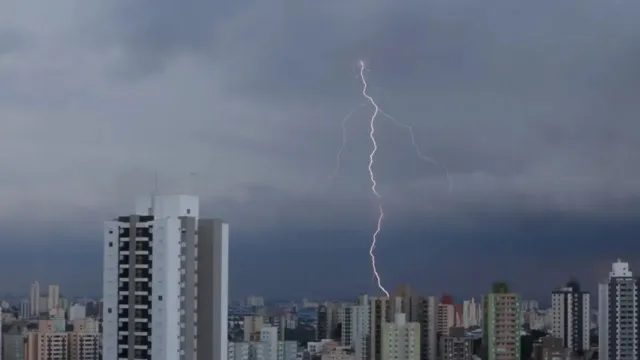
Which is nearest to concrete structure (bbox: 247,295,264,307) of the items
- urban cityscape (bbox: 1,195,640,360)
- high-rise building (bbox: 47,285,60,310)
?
urban cityscape (bbox: 1,195,640,360)

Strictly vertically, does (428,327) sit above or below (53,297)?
below

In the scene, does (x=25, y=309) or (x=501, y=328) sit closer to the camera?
(x=501, y=328)

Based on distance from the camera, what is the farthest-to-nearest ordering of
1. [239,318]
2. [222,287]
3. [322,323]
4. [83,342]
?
[83,342] < [322,323] < [239,318] < [222,287]

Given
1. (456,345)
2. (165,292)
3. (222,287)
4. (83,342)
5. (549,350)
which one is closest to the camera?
(165,292)

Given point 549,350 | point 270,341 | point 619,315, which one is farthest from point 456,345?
point 270,341

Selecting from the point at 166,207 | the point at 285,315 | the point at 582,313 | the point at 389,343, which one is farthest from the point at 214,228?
the point at 582,313

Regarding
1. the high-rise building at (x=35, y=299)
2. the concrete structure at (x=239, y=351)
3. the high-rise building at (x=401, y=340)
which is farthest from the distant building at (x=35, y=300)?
the high-rise building at (x=401, y=340)

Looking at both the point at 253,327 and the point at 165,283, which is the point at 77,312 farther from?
the point at 165,283
